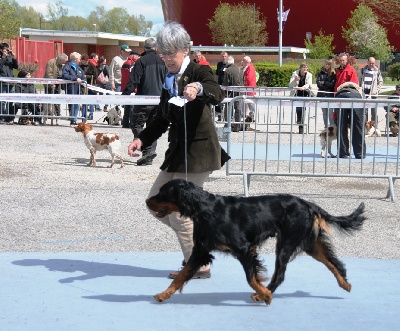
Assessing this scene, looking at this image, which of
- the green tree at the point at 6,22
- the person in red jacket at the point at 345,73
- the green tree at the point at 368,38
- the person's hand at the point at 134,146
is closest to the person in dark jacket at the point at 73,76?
the person in red jacket at the point at 345,73

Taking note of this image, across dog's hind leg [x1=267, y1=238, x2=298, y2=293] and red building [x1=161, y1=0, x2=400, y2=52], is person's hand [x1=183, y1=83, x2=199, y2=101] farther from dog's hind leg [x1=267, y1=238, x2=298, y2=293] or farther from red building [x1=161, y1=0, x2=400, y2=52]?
red building [x1=161, y1=0, x2=400, y2=52]

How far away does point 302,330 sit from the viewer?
5.12 meters

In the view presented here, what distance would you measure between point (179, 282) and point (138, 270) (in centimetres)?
123

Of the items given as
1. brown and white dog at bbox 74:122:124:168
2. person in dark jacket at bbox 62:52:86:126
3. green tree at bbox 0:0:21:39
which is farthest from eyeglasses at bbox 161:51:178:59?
green tree at bbox 0:0:21:39

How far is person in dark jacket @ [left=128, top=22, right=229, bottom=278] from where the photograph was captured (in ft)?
18.7

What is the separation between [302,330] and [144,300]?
121 cm

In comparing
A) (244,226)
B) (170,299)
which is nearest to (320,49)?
(170,299)

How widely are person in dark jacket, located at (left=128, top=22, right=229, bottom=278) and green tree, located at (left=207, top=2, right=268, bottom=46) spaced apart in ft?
230

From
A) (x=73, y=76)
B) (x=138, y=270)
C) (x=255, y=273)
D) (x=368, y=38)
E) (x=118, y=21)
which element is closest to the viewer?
(x=255, y=273)

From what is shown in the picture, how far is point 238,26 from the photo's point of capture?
7638 cm

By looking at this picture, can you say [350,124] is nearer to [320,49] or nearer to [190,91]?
[190,91]

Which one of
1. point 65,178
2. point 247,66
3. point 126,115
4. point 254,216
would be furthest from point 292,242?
point 247,66

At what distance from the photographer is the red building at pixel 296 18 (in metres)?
87.6

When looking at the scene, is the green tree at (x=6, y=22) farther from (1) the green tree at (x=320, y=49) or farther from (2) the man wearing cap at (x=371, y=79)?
(2) the man wearing cap at (x=371, y=79)
